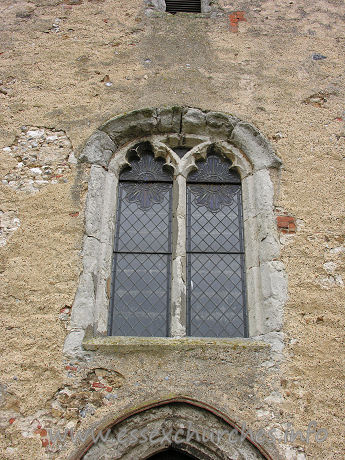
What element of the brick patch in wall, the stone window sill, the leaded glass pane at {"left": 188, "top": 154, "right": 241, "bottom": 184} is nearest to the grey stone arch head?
the stone window sill

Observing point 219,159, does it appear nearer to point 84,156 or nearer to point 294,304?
point 84,156

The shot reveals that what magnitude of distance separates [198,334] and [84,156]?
197 cm

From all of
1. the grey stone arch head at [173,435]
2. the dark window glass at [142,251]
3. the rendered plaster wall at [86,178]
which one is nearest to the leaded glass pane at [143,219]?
the dark window glass at [142,251]

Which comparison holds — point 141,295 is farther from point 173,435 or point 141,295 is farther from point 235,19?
point 235,19

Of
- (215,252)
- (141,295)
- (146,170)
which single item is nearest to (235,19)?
(146,170)

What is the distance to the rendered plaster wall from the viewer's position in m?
3.94

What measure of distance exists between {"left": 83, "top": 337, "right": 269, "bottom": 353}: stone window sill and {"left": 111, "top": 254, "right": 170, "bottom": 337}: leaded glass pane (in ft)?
0.94

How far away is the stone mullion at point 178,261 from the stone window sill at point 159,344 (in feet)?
0.65

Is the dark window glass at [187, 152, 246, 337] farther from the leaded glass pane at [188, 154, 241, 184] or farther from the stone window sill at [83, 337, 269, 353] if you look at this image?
the stone window sill at [83, 337, 269, 353]

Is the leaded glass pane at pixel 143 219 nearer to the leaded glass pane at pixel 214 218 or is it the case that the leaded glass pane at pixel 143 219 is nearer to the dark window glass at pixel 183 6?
the leaded glass pane at pixel 214 218

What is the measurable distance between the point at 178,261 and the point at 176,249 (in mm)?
118

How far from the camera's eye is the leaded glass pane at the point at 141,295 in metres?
4.52

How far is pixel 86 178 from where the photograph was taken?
503cm

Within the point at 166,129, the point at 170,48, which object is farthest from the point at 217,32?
the point at 166,129
